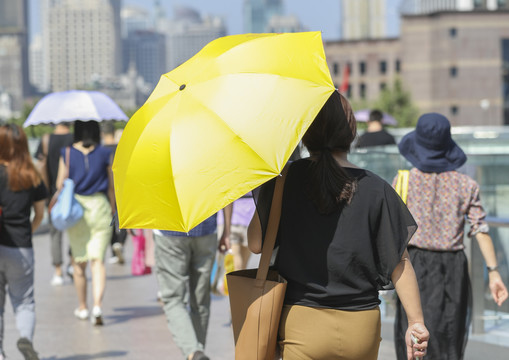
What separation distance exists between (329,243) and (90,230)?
5349 mm

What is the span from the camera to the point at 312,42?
10.5 ft

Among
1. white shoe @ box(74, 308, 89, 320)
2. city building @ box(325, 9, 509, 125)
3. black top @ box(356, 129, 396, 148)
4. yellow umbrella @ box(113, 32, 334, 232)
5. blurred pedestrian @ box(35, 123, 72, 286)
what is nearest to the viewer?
yellow umbrella @ box(113, 32, 334, 232)

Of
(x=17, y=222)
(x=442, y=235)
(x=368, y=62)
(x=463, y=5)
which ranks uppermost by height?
(x=463, y=5)

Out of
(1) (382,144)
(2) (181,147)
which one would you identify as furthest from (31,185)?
(1) (382,144)

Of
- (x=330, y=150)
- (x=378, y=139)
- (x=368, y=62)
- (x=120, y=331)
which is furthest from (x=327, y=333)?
(x=368, y=62)

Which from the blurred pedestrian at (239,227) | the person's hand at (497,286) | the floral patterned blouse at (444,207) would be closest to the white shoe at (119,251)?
the blurred pedestrian at (239,227)

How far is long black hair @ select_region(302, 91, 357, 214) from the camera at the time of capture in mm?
3023

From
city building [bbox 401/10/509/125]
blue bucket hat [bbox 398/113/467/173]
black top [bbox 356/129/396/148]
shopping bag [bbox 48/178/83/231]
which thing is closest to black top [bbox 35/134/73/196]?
shopping bag [bbox 48/178/83/231]

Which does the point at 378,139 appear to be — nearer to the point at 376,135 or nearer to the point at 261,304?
the point at 376,135

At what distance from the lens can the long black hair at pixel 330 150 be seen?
9.92 ft

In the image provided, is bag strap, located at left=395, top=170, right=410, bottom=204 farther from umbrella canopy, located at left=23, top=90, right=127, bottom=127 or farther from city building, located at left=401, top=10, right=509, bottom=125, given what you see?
city building, located at left=401, top=10, right=509, bottom=125

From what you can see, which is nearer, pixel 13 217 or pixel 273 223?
pixel 273 223

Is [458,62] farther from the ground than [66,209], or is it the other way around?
[458,62]

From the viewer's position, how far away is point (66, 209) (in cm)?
779
